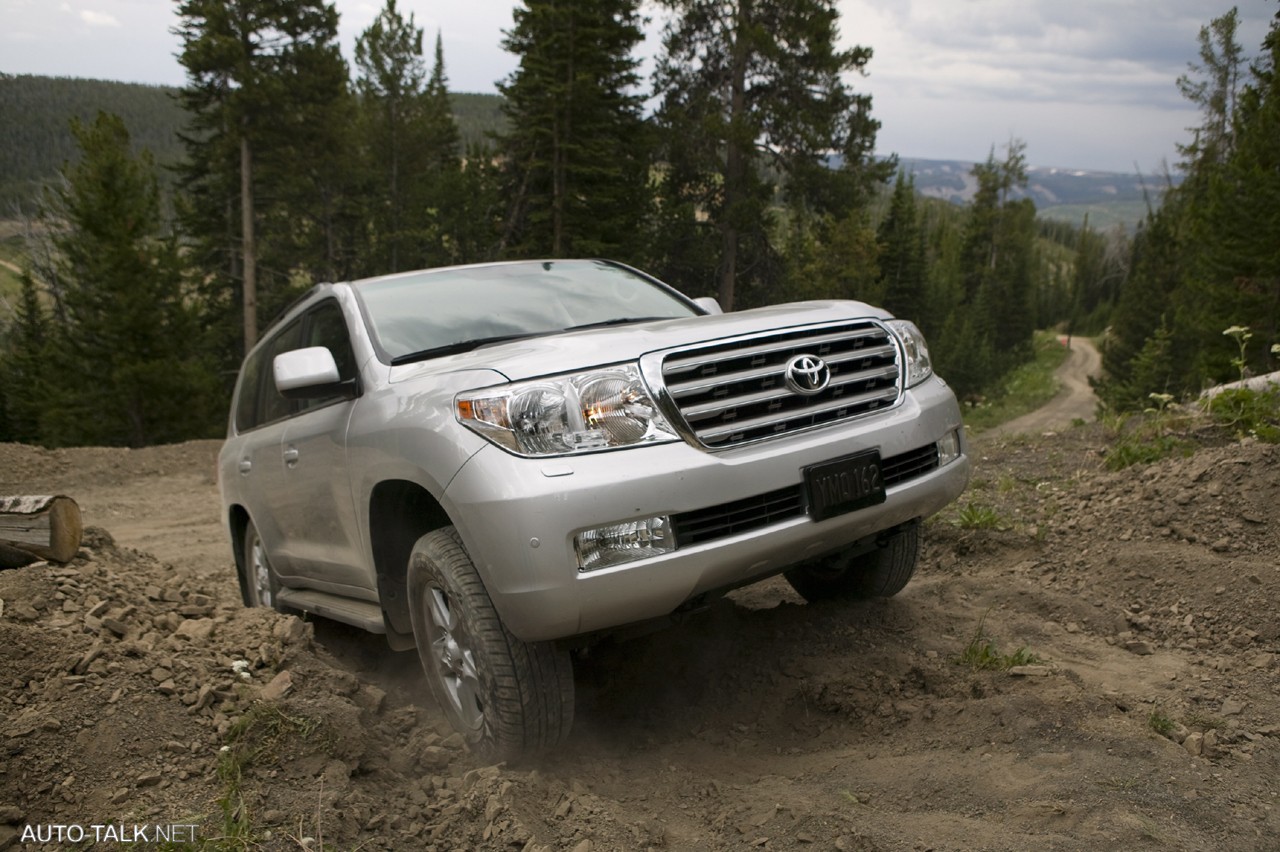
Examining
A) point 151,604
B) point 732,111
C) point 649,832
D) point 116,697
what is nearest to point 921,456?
point 649,832

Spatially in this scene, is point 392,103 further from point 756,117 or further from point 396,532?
point 396,532

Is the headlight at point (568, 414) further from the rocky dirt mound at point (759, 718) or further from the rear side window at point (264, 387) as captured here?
the rear side window at point (264, 387)

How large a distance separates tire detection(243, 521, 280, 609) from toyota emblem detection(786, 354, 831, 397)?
130 inches

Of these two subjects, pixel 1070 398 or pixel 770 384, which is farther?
pixel 1070 398

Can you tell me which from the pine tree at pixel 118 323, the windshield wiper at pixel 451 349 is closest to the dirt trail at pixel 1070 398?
the windshield wiper at pixel 451 349

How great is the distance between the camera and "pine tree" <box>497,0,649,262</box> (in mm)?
28844

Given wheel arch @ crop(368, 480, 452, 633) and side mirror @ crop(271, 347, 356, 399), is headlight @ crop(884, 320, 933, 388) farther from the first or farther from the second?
side mirror @ crop(271, 347, 356, 399)

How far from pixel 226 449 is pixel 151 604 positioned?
71.1 inches

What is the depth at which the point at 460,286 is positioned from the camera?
14.8 ft

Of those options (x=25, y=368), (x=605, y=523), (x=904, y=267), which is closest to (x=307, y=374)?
(x=605, y=523)

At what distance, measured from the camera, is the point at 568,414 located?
300cm

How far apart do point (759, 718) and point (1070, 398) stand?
215ft

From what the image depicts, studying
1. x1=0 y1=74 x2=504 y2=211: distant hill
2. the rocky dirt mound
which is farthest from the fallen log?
x1=0 y1=74 x2=504 y2=211: distant hill

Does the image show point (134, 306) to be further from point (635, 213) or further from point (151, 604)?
point (151, 604)
